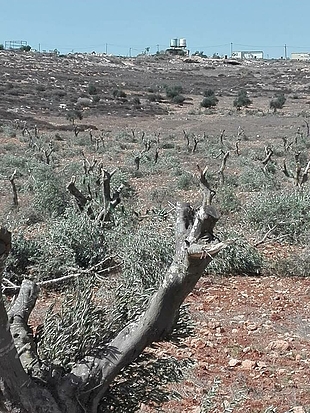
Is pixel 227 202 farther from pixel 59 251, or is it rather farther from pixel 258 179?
pixel 59 251

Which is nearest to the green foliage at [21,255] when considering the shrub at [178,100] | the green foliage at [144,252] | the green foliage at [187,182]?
the green foliage at [144,252]

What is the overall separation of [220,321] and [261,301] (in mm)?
781

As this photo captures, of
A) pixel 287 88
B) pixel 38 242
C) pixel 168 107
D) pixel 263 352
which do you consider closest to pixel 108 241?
pixel 38 242

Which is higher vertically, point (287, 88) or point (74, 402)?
point (287, 88)

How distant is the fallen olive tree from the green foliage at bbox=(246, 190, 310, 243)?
711 cm

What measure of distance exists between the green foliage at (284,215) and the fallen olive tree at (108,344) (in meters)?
7.11

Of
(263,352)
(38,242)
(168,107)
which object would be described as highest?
(168,107)

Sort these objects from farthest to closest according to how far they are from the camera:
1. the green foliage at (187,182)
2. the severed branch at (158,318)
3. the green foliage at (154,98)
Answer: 1. the green foliage at (154,98)
2. the green foliage at (187,182)
3. the severed branch at (158,318)

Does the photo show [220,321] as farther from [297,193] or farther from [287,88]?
[287,88]

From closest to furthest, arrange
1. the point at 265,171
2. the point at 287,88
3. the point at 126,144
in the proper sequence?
the point at 265,171, the point at 126,144, the point at 287,88

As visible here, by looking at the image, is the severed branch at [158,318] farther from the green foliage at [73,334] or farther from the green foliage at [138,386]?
the green foliage at [138,386]

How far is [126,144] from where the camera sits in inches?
1142

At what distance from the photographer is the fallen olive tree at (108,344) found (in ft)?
9.90

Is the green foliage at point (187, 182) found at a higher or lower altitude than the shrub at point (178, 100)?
lower
